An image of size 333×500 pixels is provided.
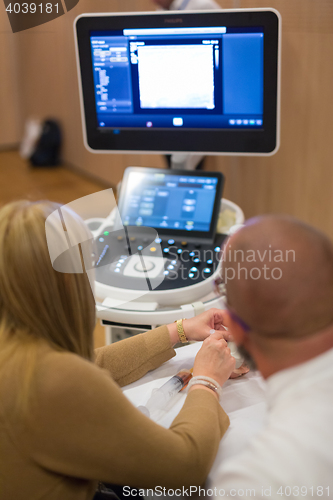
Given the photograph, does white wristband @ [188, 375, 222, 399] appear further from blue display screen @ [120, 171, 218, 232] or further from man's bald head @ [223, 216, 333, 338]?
blue display screen @ [120, 171, 218, 232]

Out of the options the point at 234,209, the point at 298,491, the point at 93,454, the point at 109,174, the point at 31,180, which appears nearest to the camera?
the point at 298,491

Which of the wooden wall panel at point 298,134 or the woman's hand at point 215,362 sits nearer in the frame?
the woman's hand at point 215,362

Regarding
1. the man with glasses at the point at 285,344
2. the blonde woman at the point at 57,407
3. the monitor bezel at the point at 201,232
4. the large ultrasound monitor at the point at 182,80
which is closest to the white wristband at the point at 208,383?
the blonde woman at the point at 57,407

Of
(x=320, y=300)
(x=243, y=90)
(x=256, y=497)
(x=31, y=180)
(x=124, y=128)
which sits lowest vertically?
(x=31, y=180)

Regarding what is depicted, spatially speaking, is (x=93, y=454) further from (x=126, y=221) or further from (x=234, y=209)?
(x=234, y=209)

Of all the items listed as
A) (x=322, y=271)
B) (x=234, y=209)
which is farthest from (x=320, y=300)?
(x=234, y=209)

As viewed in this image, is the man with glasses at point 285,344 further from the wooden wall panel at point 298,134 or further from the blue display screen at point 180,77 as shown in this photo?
the wooden wall panel at point 298,134

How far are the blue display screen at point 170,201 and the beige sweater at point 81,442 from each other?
0.80 meters

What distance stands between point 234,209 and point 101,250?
51 centimetres

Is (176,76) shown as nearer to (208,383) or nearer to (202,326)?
(202,326)

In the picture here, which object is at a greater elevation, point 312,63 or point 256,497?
point 312,63

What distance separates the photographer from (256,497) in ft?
1.91

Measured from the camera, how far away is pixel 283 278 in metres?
0.64

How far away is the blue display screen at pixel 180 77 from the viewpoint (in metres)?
1.44
